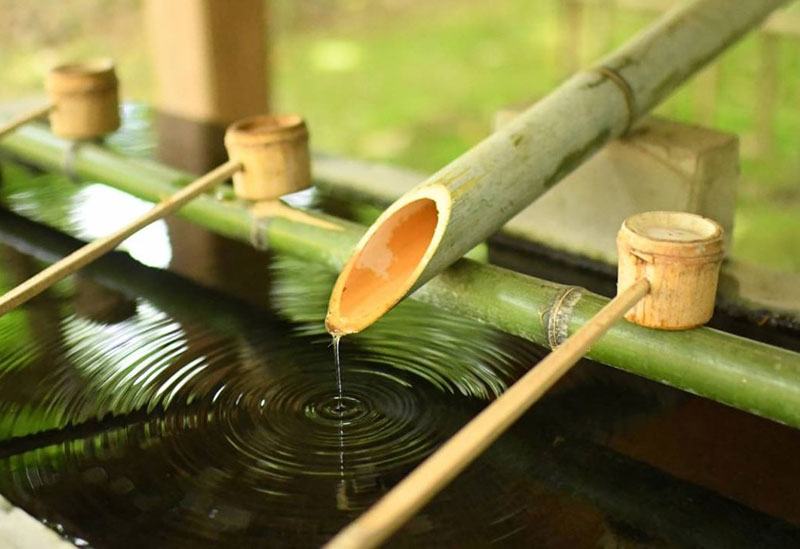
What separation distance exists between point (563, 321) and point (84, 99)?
2063 millimetres

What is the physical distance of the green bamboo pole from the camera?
6.07 feet

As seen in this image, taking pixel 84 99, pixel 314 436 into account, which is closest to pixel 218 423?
pixel 314 436

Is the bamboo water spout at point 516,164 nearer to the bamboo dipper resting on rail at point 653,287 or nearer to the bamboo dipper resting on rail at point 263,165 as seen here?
the bamboo dipper resting on rail at point 653,287

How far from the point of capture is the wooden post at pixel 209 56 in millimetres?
4441

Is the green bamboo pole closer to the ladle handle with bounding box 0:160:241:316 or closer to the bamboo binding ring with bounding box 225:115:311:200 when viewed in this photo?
the bamboo binding ring with bounding box 225:115:311:200

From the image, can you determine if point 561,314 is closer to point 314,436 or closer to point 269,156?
point 314,436

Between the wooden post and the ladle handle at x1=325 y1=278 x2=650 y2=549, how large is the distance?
3.10 metres

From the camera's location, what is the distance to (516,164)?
230cm

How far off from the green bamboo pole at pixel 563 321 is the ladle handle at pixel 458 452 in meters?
0.18

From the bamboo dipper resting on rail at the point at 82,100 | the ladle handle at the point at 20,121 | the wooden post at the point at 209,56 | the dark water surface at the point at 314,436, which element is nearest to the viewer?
the dark water surface at the point at 314,436

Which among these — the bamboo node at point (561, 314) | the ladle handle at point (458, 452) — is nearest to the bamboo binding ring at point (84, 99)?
the bamboo node at point (561, 314)

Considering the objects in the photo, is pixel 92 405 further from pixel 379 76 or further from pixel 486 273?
pixel 379 76

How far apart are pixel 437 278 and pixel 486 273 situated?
0.12 m

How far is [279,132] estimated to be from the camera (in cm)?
270
